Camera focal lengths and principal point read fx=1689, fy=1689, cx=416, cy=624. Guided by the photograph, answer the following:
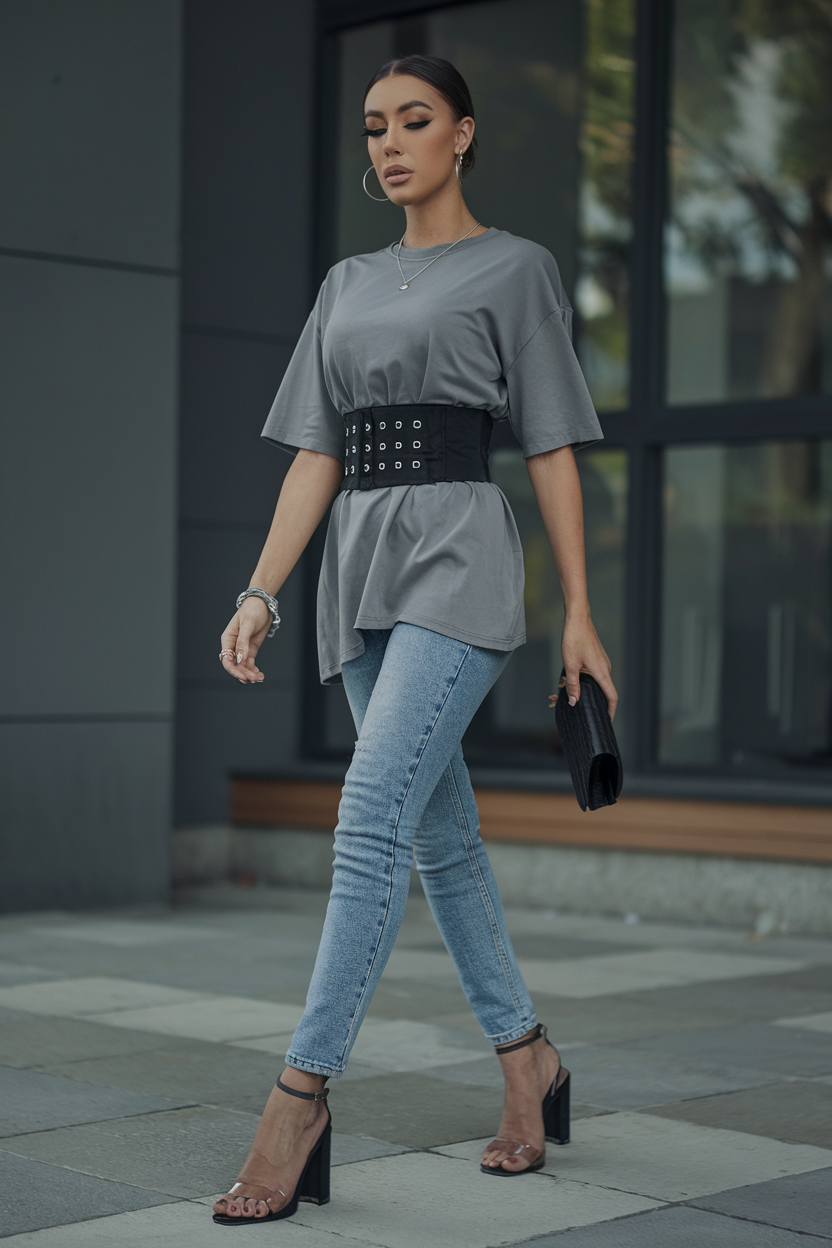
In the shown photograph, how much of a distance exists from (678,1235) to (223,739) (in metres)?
6.22

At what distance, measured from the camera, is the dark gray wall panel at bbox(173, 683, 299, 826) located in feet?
28.5

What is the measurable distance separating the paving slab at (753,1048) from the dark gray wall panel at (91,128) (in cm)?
434

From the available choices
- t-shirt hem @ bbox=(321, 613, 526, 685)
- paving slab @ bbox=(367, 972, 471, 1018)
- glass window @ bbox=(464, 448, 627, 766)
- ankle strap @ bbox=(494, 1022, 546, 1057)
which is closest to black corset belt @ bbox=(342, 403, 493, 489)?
t-shirt hem @ bbox=(321, 613, 526, 685)

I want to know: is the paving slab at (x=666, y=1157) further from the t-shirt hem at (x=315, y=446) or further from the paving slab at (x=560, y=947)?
the paving slab at (x=560, y=947)

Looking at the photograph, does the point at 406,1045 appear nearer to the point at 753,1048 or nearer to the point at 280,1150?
the point at 753,1048

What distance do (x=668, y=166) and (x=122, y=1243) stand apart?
662 cm

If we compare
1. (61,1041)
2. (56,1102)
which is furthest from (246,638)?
(61,1041)

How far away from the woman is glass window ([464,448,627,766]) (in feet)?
17.1

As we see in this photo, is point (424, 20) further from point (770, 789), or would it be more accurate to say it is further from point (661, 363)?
point (770, 789)

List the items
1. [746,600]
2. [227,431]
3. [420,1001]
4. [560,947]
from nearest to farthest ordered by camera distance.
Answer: [420,1001]
[560,947]
[746,600]
[227,431]

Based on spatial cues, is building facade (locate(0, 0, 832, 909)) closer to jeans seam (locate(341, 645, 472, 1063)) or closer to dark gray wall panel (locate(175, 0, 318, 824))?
dark gray wall panel (locate(175, 0, 318, 824))

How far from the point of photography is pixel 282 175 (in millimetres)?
9133

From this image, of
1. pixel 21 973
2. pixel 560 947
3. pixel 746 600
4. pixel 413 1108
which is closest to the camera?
pixel 413 1108

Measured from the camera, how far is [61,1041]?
4.48 metres
